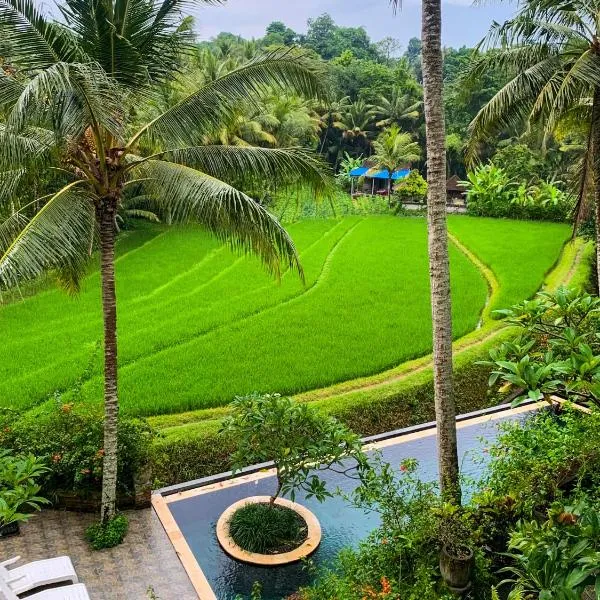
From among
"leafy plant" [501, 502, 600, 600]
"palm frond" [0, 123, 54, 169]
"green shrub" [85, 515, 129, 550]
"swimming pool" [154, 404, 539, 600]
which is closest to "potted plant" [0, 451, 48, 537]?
"green shrub" [85, 515, 129, 550]

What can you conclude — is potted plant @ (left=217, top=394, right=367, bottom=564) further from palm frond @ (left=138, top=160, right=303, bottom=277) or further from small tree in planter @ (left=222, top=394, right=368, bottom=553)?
palm frond @ (left=138, top=160, right=303, bottom=277)

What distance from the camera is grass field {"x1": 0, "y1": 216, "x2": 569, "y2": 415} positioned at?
8.87 metres

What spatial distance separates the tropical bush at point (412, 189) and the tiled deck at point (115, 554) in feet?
69.1

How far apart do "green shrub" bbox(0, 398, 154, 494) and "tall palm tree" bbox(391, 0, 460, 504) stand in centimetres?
286

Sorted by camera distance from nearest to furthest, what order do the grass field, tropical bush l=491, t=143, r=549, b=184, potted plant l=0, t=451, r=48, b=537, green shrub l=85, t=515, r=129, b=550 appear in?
potted plant l=0, t=451, r=48, b=537, green shrub l=85, t=515, r=129, b=550, the grass field, tropical bush l=491, t=143, r=549, b=184

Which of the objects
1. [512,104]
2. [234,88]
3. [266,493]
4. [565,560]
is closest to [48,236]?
[234,88]

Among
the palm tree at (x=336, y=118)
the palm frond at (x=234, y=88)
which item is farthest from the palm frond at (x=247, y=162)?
the palm tree at (x=336, y=118)

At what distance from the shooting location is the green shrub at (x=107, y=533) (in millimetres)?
5633

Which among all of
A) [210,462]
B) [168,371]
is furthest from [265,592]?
[168,371]

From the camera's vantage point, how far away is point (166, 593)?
5.08 m

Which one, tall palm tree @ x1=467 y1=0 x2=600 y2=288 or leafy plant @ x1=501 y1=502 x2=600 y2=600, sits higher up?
tall palm tree @ x1=467 y1=0 x2=600 y2=288

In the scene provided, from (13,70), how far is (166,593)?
4353 mm

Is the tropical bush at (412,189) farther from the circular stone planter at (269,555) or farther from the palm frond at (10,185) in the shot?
the palm frond at (10,185)

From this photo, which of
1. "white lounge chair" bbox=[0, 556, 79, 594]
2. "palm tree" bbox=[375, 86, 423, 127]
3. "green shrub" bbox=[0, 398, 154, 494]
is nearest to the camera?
"white lounge chair" bbox=[0, 556, 79, 594]
